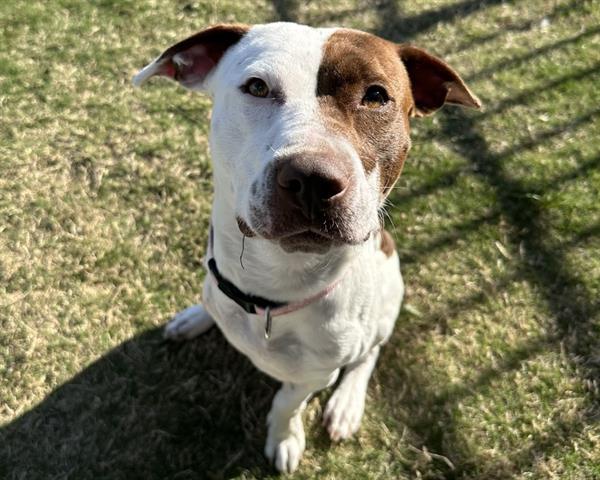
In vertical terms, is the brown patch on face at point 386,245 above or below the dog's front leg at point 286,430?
above

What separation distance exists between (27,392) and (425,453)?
2473 millimetres

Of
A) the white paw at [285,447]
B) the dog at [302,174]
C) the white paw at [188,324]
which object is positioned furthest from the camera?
the white paw at [188,324]

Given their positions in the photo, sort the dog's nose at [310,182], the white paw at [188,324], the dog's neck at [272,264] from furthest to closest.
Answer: the white paw at [188,324] → the dog's neck at [272,264] → the dog's nose at [310,182]

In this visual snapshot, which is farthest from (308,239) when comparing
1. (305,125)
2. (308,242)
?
(305,125)

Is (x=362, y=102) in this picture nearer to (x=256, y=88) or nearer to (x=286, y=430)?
(x=256, y=88)

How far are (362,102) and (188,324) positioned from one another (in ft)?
6.89

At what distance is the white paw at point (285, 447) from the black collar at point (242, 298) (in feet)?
3.40

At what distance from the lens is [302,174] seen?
2.03 m

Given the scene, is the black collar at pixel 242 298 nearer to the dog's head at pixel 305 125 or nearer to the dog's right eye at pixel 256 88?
the dog's head at pixel 305 125

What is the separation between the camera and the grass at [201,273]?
12.4ft

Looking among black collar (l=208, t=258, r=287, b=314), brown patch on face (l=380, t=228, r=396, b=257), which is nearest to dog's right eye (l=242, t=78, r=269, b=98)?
black collar (l=208, t=258, r=287, b=314)

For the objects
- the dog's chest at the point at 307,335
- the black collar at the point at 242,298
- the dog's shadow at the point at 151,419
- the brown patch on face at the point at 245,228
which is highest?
the brown patch on face at the point at 245,228

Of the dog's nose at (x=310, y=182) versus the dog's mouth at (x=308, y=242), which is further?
the dog's mouth at (x=308, y=242)

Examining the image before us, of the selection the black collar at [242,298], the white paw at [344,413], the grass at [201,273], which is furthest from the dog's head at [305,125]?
the grass at [201,273]
